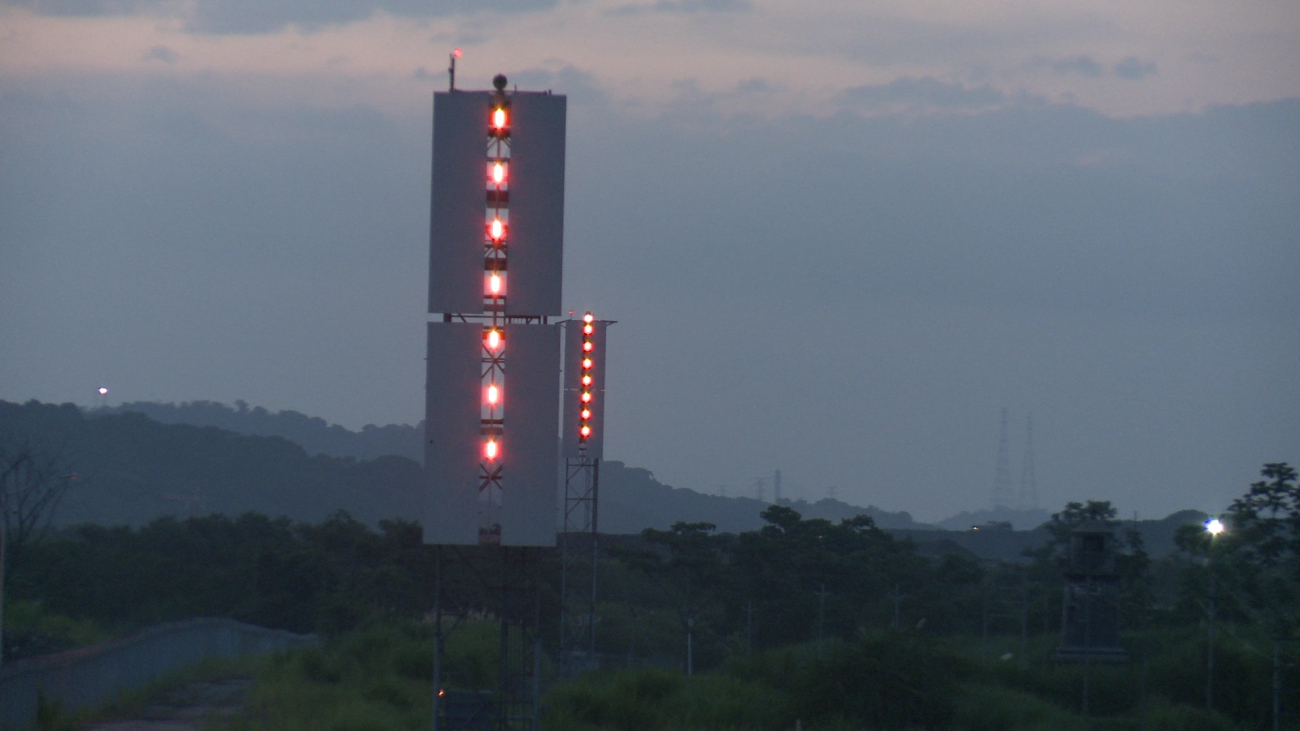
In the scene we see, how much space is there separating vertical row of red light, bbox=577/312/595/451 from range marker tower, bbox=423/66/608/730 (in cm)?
1080

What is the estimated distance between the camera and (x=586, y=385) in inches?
1266

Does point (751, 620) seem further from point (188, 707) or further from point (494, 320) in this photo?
point (494, 320)

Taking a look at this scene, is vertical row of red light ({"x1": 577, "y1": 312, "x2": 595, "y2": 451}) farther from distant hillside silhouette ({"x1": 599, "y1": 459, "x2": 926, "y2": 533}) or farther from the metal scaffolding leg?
distant hillside silhouette ({"x1": 599, "y1": 459, "x2": 926, "y2": 533})

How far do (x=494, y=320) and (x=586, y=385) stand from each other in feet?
38.7

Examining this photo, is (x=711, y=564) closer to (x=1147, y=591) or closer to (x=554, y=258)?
(x=1147, y=591)

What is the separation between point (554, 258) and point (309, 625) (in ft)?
116

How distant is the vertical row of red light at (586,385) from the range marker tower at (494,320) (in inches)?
425

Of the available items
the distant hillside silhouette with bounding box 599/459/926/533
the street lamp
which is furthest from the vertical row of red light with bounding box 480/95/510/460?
the distant hillside silhouette with bounding box 599/459/926/533

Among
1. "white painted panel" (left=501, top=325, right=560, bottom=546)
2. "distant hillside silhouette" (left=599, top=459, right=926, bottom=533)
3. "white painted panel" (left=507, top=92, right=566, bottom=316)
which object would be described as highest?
"white painted panel" (left=507, top=92, right=566, bottom=316)

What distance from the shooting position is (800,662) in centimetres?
3088

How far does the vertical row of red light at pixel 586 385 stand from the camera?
3158 centimetres

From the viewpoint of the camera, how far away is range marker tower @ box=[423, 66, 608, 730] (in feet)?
66.8

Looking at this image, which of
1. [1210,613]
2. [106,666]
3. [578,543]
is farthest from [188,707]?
[1210,613]

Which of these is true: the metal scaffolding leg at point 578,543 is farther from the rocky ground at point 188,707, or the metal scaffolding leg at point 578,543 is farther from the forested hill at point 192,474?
the forested hill at point 192,474
